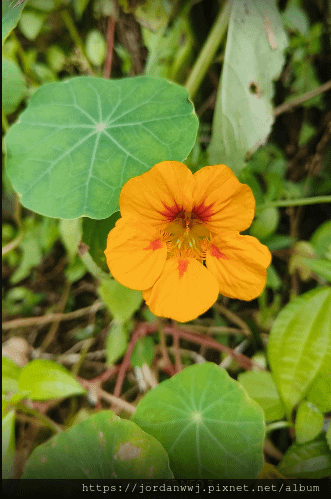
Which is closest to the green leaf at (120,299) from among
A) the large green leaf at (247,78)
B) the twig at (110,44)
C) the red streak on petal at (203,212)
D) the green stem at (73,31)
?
the red streak on petal at (203,212)

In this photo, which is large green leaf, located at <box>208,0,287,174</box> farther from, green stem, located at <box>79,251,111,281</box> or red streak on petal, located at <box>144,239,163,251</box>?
green stem, located at <box>79,251,111,281</box>

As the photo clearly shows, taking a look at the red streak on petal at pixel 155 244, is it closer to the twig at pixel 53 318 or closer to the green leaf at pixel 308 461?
the green leaf at pixel 308 461

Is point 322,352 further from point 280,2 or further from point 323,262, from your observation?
point 280,2

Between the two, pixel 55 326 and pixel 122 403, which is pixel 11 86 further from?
pixel 122 403

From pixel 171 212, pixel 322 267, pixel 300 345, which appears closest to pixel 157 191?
pixel 171 212

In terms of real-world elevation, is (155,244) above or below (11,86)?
below

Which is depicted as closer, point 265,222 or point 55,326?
point 265,222

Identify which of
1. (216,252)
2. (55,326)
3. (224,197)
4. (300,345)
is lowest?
(55,326)

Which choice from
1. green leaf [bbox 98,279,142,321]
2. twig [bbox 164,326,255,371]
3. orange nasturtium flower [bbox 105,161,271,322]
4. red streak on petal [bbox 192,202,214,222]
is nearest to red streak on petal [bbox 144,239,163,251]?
orange nasturtium flower [bbox 105,161,271,322]
